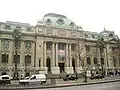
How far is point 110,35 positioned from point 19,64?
3917cm

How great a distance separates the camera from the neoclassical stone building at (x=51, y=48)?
4934 centimetres

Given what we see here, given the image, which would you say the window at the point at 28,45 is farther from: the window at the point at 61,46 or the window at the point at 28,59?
the window at the point at 61,46

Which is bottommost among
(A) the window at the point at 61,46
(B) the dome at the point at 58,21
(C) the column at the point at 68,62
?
(C) the column at the point at 68,62

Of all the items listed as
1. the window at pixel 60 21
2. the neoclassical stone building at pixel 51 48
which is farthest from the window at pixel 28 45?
the window at pixel 60 21

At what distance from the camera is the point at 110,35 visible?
69.6 meters

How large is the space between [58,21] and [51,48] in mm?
10018

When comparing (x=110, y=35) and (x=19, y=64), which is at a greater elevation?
(x=110, y=35)

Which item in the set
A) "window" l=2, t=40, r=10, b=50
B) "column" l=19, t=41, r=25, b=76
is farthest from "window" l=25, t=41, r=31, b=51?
"window" l=2, t=40, r=10, b=50

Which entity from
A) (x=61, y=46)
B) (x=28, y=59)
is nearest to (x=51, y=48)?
(x=61, y=46)

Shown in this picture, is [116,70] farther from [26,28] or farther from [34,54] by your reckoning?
[26,28]

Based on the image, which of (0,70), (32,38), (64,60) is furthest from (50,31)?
(0,70)

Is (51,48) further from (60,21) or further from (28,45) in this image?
(60,21)

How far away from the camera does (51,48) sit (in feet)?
178

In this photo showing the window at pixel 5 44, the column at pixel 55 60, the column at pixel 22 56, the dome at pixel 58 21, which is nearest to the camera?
the window at pixel 5 44
